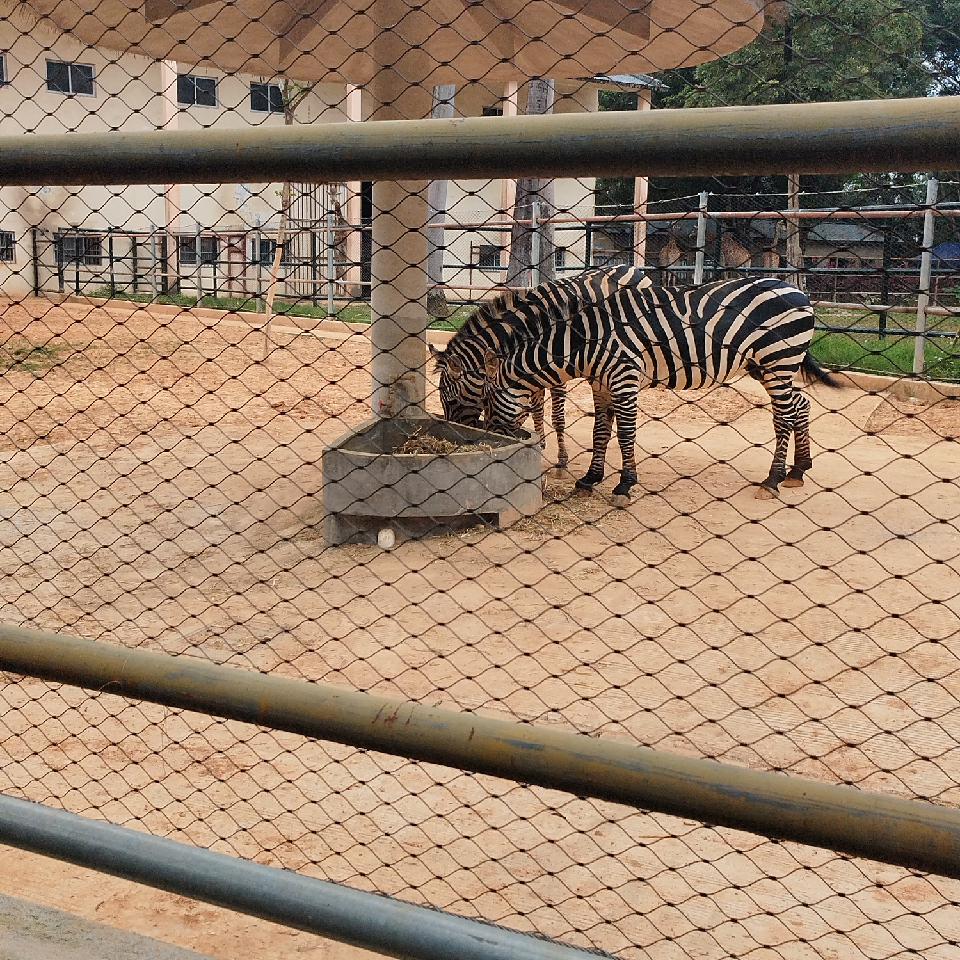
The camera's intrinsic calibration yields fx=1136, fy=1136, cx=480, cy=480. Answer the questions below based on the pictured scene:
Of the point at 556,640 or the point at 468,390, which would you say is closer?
the point at 556,640

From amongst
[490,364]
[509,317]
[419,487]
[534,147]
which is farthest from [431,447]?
[534,147]

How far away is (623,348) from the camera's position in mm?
6859

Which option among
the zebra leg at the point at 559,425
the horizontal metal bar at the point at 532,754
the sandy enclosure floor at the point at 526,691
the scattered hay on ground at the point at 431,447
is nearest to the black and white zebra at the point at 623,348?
the zebra leg at the point at 559,425

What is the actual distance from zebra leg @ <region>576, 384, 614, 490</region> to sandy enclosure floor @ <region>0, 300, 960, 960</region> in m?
0.18

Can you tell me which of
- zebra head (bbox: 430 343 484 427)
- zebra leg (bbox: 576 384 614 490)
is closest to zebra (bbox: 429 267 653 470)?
zebra head (bbox: 430 343 484 427)

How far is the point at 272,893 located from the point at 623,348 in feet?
18.0

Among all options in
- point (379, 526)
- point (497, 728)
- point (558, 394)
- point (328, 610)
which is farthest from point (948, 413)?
point (497, 728)

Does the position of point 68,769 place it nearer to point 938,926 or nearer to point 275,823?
point 275,823

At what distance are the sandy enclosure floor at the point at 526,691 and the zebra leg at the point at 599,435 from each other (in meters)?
0.18

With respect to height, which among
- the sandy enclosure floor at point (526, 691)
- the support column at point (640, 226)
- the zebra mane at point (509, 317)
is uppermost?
the support column at point (640, 226)

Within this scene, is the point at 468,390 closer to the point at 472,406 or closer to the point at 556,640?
the point at 472,406

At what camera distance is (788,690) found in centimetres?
410

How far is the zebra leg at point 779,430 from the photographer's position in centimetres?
664

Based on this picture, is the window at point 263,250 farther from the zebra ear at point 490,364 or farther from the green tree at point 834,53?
the green tree at point 834,53
